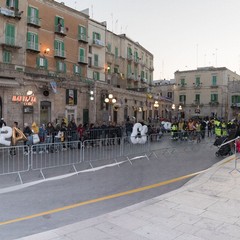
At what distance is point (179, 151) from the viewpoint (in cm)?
1570

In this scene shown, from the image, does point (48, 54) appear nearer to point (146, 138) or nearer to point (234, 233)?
point (146, 138)

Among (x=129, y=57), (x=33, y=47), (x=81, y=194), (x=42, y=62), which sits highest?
(x=129, y=57)

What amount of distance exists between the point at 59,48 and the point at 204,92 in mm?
38027

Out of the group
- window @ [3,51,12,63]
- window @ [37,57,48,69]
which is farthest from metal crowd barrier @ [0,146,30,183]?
window @ [37,57,48,69]

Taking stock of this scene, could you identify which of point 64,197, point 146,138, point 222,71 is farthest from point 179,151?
point 222,71

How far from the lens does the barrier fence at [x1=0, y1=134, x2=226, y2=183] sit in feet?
33.5

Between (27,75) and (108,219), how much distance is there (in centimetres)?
2141

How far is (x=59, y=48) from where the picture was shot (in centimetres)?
3353

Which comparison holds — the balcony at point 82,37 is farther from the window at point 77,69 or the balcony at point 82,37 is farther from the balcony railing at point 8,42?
the balcony railing at point 8,42

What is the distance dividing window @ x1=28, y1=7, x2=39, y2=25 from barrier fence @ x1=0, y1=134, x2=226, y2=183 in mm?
21817

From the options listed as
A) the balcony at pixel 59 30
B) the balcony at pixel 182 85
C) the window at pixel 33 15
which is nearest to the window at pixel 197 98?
the balcony at pixel 182 85

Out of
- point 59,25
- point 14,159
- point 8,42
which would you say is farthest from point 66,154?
point 59,25

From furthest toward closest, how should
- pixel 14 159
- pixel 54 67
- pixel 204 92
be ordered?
1. pixel 204 92
2. pixel 54 67
3. pixel 14 159

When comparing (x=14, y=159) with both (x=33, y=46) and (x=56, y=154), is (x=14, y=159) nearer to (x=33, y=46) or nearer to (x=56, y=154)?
(x=56, y=154)
